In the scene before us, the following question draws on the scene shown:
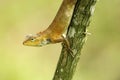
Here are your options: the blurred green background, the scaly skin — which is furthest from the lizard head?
the blurred green background

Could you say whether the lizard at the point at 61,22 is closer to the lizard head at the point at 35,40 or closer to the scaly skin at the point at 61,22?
the scaly skin at the point at 61,22

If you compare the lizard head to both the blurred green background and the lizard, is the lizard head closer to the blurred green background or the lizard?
the lizard

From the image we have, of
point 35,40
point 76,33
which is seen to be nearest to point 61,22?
point 76,33

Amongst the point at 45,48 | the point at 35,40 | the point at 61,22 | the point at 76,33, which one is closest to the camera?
the point at 76,33

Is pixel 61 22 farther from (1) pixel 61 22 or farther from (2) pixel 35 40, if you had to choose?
(2) pixel 35 40
